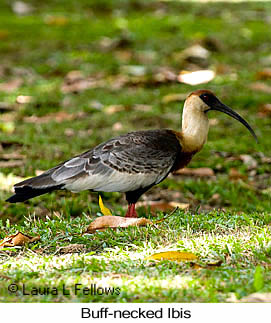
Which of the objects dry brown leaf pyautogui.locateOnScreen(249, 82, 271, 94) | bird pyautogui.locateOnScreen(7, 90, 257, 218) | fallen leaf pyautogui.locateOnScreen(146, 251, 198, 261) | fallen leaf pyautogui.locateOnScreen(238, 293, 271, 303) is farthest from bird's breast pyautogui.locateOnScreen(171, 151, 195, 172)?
dry brown leaf pyautogui.locateOnScreen(249, 82, 271, 94)

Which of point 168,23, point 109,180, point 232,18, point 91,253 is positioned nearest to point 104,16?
point 168,23

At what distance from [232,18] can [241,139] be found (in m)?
6.06

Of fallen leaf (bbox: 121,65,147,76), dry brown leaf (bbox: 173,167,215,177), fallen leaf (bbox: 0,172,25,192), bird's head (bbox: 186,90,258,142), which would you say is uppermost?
bird's head (bbox: 186,90,258,142)

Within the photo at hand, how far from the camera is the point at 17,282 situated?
3.07m

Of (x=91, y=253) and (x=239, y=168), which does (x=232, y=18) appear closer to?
(x=239, y=168)

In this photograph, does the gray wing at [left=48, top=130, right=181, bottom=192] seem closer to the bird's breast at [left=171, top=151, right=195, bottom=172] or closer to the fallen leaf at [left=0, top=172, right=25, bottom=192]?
the bird's breast at [left=171, top=151, right=195, bottom=172]

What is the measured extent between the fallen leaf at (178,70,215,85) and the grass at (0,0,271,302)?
4.7 inches

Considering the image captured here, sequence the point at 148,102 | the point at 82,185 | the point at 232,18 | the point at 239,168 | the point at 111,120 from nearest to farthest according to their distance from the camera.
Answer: the point at 82,185 → the point at 239,168 → the point at 111,120 → the point at 148,102 → the point at 232,18

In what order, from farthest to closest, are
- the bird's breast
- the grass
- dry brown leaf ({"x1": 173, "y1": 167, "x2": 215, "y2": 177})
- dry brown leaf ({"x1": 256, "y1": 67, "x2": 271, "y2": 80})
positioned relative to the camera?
dry brown leaf ({"x1": 256, "y1": 67, "x2": 271, "y2": 80}) < dry brown leaf ({"x1": 173, "y1": 167, "x2": 215, "y2": 177}) < the bird's breast < the grass

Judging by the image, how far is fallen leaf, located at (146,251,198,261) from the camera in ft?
10.6

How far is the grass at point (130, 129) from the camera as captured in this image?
3.09m

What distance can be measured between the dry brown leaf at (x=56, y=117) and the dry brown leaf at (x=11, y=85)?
0.98 meters

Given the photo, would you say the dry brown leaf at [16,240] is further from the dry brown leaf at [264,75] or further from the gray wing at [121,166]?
the dry brown leaf at [264,75]

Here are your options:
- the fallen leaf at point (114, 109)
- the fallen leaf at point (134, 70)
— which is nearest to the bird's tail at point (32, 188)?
the fallen leaf at point (114, 109)
